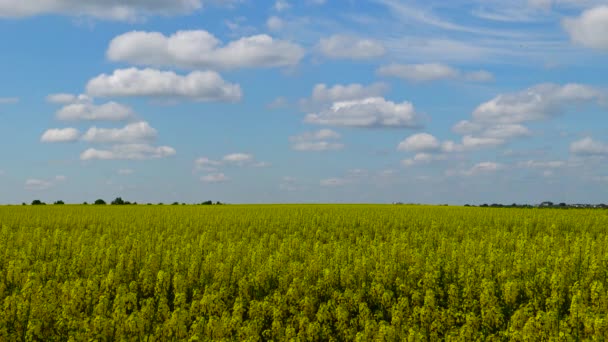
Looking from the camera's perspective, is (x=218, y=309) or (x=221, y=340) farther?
(x=218, y=309)

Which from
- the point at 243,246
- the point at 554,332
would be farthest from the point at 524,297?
the point at 243,246

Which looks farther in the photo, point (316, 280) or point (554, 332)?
point (316, 280)

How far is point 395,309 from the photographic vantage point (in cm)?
1347

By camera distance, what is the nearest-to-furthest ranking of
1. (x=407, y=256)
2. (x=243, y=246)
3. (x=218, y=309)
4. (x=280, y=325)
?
(x=280, y=325)
(x=218, y=309)
(x=407, y=256)
(x=243, y=246)

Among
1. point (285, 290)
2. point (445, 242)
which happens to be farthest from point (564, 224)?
point (285, 290)

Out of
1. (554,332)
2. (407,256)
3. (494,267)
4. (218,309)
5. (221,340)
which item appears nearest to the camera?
(221,340)

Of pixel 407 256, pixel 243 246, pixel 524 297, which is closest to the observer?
pixel 524 297

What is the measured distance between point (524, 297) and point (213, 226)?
2102cm

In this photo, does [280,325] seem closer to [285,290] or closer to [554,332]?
[285,290]

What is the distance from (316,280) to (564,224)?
81.1 feet

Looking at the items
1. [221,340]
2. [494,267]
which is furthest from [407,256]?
[221,340]

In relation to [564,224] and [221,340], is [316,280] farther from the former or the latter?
[564,224]

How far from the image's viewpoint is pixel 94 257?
20422 mm

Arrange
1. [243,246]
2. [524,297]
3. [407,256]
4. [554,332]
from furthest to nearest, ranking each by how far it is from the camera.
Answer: [243,246]
[407,256]
[524,297]
[554,332]
